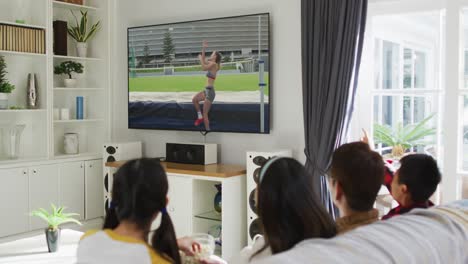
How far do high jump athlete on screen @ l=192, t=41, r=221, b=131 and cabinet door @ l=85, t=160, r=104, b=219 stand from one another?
125cm

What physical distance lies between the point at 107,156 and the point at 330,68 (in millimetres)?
2382

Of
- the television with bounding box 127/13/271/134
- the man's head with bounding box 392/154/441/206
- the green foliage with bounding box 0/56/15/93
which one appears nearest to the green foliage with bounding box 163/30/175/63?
the television with bounding box 127/13/271/134

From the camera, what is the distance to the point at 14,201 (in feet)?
17.1

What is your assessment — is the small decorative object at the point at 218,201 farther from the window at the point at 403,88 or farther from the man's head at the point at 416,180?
the man's head at the point at 416,180

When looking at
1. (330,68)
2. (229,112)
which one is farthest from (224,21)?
(330,68)

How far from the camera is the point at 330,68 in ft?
14.8

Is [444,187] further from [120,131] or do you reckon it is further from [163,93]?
[120,131]

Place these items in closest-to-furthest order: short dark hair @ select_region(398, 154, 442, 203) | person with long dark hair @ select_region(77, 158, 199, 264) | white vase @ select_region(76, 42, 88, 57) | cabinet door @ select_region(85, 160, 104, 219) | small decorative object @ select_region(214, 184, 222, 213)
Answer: person with long dark hair @ select_region(77, 158, 199, 264) < short dark hair @ select_region(398, 154, 442, 203) < small decorative object @ select_region(214, 184, 222, 213) < cabinet door @ select_region(85, 160, 104, 219) < white vase @ select_region(76, 42, 88, 57)

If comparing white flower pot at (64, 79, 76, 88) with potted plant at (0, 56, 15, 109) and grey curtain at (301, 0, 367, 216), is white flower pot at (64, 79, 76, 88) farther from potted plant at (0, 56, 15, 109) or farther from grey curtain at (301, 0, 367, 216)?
grey curtain at (301, 0, 367, 216)

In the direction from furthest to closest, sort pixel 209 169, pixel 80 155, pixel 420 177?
1. pixel 80 155
2. pixel 209 169
3. pixel 420 177

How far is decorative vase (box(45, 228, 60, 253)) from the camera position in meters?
3.40

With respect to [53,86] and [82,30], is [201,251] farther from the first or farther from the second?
[82,30]

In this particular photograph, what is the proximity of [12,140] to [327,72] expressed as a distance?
2954 mm

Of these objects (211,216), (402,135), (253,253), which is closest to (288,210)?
(253,253)
